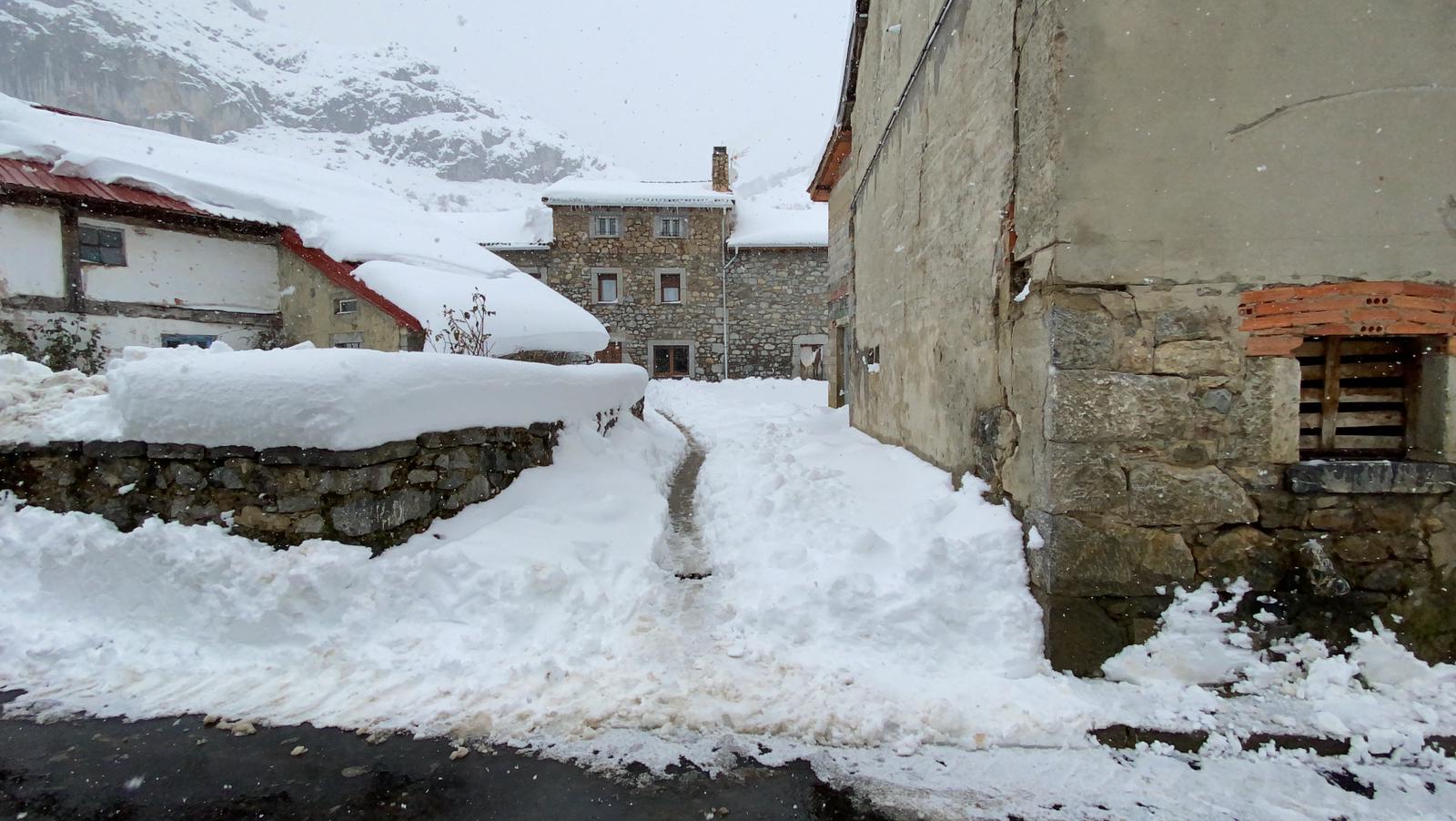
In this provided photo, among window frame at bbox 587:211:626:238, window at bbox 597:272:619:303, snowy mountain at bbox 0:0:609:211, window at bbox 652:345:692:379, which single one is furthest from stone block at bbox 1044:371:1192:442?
snowy mountain at bbox 0:0:609:211

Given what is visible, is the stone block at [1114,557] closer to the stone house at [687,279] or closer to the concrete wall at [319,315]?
the concrete wall at [319,315]

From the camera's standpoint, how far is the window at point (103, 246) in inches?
420

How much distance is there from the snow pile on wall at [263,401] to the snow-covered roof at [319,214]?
731 cm

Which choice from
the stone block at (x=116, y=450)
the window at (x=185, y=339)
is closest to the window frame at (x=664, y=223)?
the window at (x=185, y=339)

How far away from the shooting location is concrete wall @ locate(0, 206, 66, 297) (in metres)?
9.80

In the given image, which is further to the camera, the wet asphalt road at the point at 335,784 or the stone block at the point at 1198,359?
the stone block at the point at 1198,359

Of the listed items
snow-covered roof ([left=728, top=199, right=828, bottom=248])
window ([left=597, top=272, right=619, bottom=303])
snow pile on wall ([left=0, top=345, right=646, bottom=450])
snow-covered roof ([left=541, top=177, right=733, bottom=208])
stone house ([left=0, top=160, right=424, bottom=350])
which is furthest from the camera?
window ([left=597, top=272, right=619, bottom=303])

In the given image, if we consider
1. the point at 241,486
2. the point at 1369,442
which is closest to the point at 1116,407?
the point at 1369,442

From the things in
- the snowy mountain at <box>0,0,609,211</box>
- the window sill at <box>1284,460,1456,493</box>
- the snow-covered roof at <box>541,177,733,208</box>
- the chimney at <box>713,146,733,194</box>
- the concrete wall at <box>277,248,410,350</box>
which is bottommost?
the window sill at <box>1284,460,1456,493</box>

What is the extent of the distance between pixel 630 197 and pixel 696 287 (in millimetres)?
3712

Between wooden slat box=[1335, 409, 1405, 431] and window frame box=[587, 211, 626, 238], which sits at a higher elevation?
window frame box=[587, 211, 626, 238]

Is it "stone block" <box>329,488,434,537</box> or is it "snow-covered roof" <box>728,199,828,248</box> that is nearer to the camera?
"stone block" <box>329,488,434,537</box>

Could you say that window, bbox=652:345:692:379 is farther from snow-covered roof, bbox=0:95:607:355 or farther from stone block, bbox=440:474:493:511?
stone block, bbox=440:474:493:511

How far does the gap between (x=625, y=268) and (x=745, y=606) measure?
19.9 metres
